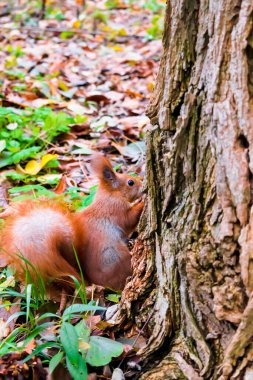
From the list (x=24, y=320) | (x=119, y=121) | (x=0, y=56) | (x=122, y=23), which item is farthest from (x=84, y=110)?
(x=122, y=23)

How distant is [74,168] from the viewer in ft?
14.2

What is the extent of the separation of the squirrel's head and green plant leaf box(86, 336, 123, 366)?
121 centimetres

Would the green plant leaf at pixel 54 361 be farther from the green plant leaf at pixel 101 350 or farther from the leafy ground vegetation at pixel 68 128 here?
the green plant leaf at pixel 101 350

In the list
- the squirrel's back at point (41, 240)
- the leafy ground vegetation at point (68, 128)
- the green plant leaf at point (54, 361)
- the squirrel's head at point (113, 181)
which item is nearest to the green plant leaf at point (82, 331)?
the leafy ground vegetation at point (68, 128)

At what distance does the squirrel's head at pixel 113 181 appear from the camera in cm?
337

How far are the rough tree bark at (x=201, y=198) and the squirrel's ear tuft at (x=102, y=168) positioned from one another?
0.99 meters

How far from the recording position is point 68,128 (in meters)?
4.74

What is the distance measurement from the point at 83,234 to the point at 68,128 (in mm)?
1840

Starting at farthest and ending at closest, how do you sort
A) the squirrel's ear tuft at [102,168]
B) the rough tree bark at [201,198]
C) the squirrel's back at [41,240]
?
the squirrel's ear tuft at [102,168]
the squirrel's back at [41,240]
the rough tree bark at [201,198]

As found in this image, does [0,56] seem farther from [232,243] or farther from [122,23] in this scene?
[232,243]

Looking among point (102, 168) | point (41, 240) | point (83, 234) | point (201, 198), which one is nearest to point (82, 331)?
point (41, 240)

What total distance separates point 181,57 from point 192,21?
0.12 meters

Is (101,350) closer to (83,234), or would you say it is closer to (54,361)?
(54,361)

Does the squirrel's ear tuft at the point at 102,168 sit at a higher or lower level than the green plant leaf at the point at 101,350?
higher
